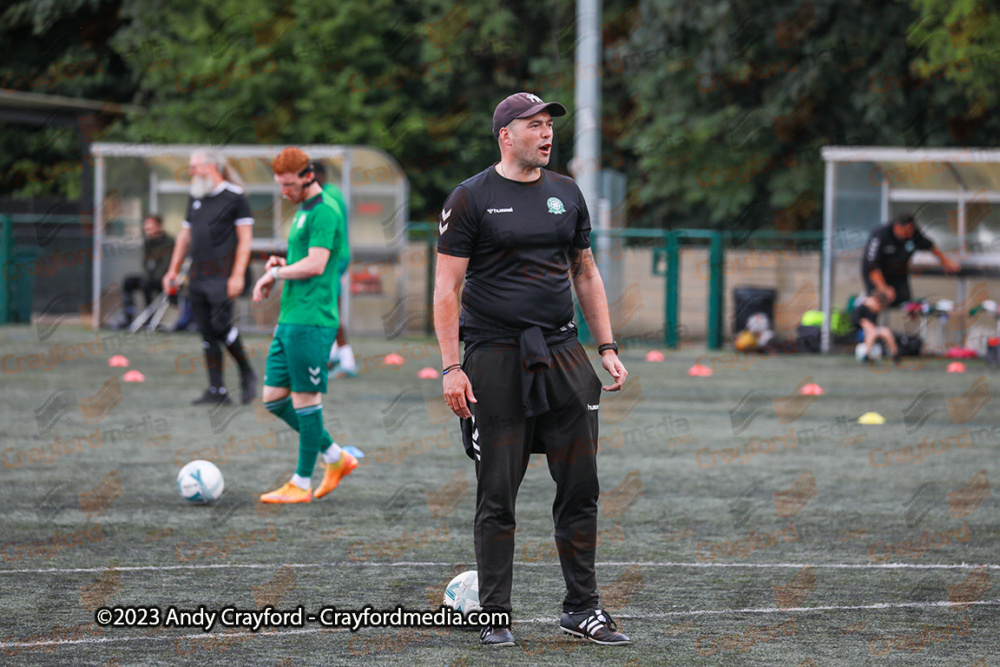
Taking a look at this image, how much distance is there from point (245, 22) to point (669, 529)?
26705 millimetres

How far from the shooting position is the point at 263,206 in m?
25.0

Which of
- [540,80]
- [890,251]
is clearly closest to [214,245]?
[890,251]

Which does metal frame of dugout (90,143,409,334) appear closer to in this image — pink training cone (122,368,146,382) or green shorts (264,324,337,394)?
pink training cone (122,368,146,382)

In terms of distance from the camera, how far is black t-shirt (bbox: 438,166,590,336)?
5383 mm

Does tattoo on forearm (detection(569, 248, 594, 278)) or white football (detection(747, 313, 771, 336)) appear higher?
tattoo on forearm (detection(569, 248, 594, 278))

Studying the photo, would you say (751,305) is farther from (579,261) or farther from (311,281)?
(579,261)

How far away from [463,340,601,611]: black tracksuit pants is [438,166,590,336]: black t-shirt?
13 centimetres

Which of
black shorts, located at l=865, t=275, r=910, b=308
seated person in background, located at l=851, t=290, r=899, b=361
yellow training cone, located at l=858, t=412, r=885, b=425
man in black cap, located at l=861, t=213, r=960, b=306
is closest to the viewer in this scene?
yellow training cone, located at l=858, t=412, r=885, b=425

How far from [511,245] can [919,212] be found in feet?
59.8

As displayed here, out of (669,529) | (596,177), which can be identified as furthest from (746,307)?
(669,529)

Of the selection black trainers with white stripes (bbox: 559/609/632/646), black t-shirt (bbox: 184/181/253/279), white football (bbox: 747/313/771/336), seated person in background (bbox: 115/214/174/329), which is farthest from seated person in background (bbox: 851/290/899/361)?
black trainers with white stripes (bbox: 559/609/632/646)

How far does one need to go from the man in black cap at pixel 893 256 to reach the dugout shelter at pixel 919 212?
70.1 inches

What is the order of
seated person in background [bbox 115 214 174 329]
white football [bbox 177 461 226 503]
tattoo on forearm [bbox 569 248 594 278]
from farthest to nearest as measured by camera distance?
seated person in background [bbox 115 214 174 329] < white football [bbox 177 461 226 503] < tattoo on forearm [bbox 569 248 594 278]

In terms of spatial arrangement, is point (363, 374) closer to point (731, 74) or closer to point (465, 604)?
point (465, 604)
